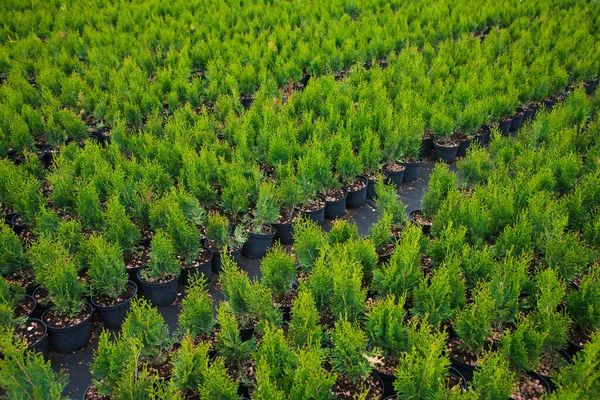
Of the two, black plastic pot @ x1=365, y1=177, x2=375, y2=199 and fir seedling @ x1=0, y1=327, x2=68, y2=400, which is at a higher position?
fir seedling @ x1=0, y1=327, x2=68, y2=400

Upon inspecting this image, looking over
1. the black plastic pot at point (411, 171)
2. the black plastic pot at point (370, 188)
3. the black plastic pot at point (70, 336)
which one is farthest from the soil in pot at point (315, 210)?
the black plastic pot at point (70, 336)

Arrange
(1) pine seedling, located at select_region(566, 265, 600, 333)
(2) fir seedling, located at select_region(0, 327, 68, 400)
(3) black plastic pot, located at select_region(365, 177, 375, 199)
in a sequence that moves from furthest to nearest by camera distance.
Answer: (3) black plastic pot, located at select_region(365, 177, 375, 199) → (1) pine seedling, located at select_region(566, 265, 600, 333) → (2) fir seedling, located at select_region(0, 327, 68, 400)

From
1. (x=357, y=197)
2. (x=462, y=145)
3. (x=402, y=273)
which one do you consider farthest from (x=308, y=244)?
(x=462, y=145)

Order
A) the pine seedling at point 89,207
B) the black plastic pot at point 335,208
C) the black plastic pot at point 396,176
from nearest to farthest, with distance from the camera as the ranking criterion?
the pine seedling at point 89,207, the black plastic pot at point 335,208, the black plastic pot at point 396,176

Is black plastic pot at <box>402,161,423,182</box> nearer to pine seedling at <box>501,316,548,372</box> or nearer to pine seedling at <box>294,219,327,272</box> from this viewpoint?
pine seedling at <box>294,219,327,272</box>

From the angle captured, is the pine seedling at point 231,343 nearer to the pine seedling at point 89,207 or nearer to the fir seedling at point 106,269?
the fir seedling at point 106,269

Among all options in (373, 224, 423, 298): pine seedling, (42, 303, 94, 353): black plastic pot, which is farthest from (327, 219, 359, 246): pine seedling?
(42, 303, 94, 353): black plastic pot
